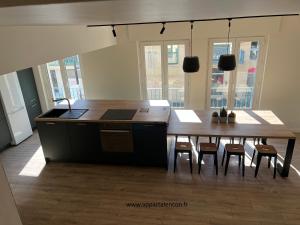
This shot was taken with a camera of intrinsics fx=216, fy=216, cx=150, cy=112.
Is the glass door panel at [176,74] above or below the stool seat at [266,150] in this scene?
above

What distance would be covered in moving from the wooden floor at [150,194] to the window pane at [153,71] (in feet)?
7.38

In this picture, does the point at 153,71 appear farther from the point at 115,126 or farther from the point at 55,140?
the point at 55,140

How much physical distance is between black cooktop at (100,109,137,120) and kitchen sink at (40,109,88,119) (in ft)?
1.67

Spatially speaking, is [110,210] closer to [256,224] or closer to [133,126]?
[133,126]

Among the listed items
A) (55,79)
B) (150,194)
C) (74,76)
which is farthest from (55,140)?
(55,79)

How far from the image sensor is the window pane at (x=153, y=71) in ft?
18.3

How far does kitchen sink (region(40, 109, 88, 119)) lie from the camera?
405 cm

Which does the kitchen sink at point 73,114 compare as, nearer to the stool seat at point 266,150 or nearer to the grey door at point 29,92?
the grey door at point 29,92

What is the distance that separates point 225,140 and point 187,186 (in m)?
1.79

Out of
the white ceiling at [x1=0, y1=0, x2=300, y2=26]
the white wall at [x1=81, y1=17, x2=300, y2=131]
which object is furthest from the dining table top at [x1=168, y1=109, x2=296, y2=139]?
the white ceiling at [x1=0, y1=0, x2=300, y2=26]

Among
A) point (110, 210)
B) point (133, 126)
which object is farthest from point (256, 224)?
point (133, 126)

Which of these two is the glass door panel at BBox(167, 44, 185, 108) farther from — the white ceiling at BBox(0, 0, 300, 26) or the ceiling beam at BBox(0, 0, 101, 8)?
the ceiling beam at BBox(0, 0, 101, 8)

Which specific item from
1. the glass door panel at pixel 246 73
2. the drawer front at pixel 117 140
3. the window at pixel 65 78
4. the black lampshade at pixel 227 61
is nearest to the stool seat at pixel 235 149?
the black lampshade at pixel 227 61

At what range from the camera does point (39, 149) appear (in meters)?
4.97
